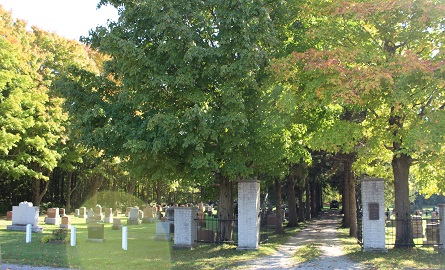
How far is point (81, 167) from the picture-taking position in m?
48.6

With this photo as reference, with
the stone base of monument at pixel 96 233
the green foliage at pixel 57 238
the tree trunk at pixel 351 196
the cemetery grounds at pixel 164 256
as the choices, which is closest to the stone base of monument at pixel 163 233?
the cemetery grounds at pixel 164 256

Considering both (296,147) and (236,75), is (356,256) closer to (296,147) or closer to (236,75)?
(296,147)

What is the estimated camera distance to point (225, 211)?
18.6 metres

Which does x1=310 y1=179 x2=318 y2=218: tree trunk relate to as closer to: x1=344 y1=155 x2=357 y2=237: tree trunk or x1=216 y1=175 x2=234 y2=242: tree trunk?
x1=344 y1=155 x2=357 y2=237: tree trunk

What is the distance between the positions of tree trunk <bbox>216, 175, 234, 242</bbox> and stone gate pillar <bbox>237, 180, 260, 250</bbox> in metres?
1.80

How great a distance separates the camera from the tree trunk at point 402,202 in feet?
52.5

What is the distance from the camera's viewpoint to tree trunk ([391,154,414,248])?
16000mm

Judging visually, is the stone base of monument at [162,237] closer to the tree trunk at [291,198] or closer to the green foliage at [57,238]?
the green foliage at [57,238]

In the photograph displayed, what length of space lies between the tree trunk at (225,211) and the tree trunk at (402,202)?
6210 mm

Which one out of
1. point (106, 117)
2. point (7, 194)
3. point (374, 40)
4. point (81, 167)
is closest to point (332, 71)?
point (374, 40)

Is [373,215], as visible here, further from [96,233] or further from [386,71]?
[96,233]

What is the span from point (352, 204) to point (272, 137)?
9598mm

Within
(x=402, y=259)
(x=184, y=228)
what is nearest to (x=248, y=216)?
(x=184, y=228)

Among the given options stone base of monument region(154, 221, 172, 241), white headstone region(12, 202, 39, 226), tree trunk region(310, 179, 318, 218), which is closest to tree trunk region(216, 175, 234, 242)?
stone base of monument region(154, 221, 172, 241)
